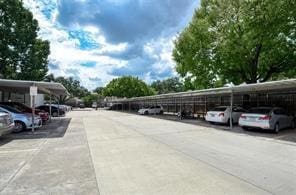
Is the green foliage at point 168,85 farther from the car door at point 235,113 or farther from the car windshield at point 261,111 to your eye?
the car windshield at point 261,111

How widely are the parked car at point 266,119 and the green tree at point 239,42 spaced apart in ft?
27.7

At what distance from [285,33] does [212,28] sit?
5.98 meters

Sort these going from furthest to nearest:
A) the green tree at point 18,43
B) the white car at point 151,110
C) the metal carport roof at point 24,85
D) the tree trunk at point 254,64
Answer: the white car at point 151,110 → the green tree at point 18,43 → the tree trunk at point 254,64 → the metal carport roof at point 24,85

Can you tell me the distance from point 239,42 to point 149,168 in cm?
1971

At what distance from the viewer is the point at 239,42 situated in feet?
83.2

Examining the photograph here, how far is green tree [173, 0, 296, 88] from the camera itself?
24.2m

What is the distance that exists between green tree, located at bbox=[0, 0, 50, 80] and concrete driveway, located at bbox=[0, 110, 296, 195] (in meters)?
22.1

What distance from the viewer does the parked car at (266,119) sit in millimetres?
16719

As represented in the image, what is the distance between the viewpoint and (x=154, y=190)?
20.1 feet

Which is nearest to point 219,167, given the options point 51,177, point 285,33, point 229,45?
point 51,177

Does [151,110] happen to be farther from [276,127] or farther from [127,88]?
[127,88]

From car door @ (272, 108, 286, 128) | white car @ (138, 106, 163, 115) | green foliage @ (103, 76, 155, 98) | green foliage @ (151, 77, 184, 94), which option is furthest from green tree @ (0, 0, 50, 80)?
green foliage @ (151, 77, 184, 94)

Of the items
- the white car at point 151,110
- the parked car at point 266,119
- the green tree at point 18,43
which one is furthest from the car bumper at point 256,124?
the white car at point 151,110

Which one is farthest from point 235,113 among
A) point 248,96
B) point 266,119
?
point 266,119
